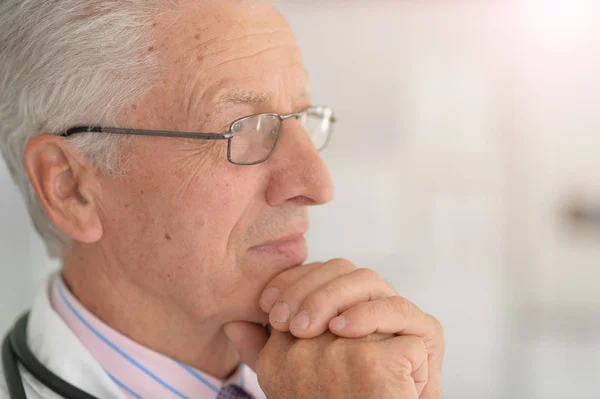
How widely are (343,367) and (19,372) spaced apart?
71cm

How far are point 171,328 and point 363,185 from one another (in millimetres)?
1368

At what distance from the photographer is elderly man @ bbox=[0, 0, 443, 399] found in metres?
1.21

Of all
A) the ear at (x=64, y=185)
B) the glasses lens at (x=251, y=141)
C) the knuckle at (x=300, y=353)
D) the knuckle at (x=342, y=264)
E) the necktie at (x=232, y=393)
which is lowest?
the necktie at (x=232, y=393)

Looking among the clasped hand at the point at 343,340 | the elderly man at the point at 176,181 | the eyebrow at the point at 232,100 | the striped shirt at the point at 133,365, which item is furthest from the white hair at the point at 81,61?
the clasped hand at the point at 343,340

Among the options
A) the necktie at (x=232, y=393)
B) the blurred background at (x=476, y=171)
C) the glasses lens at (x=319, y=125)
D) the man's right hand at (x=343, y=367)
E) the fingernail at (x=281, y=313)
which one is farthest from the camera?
the blurred background at (x=476, y=171)

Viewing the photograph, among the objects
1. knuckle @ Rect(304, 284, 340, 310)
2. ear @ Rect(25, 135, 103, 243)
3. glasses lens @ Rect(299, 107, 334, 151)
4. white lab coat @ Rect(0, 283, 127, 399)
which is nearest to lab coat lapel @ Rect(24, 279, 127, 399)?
white lab coat @ Rect(0, 283, 127, 399)

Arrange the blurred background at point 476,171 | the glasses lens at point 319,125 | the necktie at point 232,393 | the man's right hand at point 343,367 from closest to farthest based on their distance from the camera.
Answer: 1. the man's right hand at point 343,367
2. the necktie at point 232,393
3. the glasses lens at point 319,125
4. the blurred background at point 476,171

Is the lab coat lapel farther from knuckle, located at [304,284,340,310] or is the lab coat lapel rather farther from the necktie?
knuckle, located at [304,284,340,310]

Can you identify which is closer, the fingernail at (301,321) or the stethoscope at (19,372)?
the fingernail at (301,321)

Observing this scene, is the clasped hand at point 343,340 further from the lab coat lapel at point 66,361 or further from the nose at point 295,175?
the lab coat lapel at point 66,361

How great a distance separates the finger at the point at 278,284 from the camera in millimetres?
1235

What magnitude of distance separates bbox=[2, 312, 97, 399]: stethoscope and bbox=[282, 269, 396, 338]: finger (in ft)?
1.56

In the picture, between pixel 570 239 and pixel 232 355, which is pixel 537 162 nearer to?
pixel 570 239

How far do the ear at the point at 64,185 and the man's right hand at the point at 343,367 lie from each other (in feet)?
1.60
